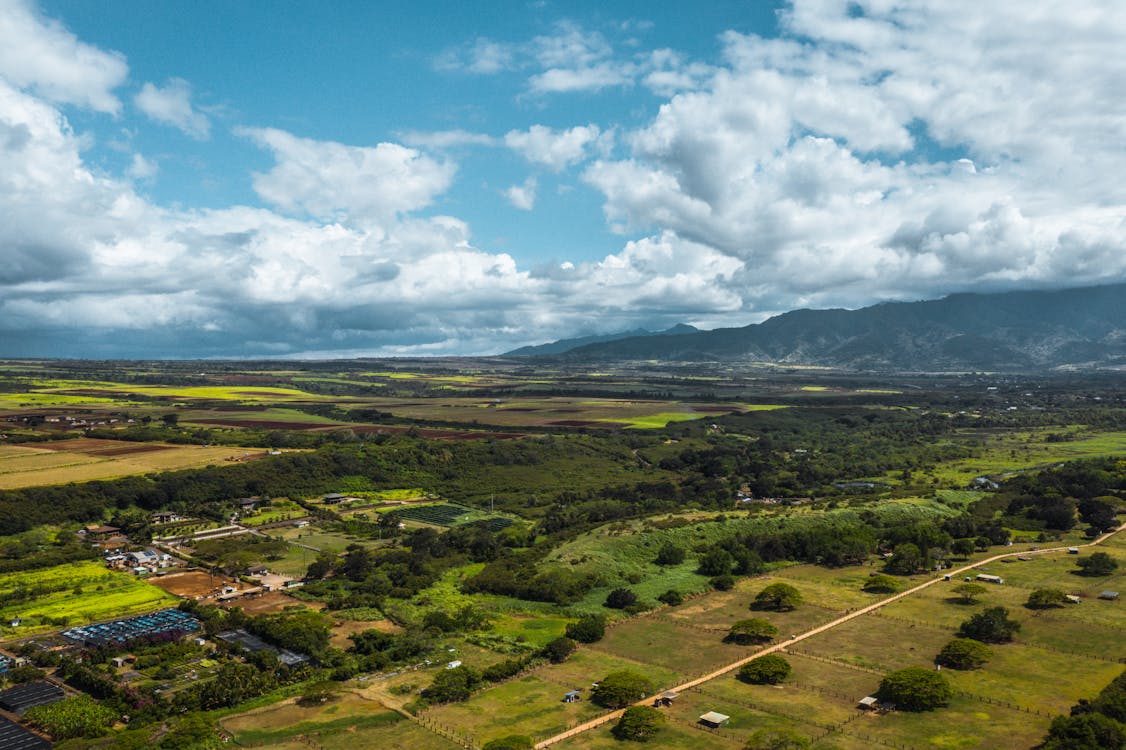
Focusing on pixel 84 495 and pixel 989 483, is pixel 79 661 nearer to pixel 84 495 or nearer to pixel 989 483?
pixel 84 495

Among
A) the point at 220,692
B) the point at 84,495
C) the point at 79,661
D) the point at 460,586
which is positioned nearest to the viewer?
the point at 220,692

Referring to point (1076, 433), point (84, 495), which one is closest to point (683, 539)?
point (84, 495)

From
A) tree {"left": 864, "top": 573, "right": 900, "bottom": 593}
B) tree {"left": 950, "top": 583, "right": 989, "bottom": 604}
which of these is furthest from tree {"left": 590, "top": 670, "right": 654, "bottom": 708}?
tree {"left": 950, "top": 583, "right": 989, "bottom": 604}

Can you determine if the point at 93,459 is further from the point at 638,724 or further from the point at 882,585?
the point at 882,585

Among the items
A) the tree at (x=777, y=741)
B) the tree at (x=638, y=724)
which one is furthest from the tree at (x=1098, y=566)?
the tree at (x=638, y=724)

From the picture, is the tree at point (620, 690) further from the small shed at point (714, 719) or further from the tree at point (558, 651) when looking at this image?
the tree at point (558, 651)

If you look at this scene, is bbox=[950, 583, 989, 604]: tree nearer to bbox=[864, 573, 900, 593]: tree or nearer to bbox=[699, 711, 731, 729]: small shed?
bbox=[864, 573, 900, 593]: tree

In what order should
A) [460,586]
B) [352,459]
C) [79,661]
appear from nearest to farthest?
[79,661] < [460,586] < [352,459]
